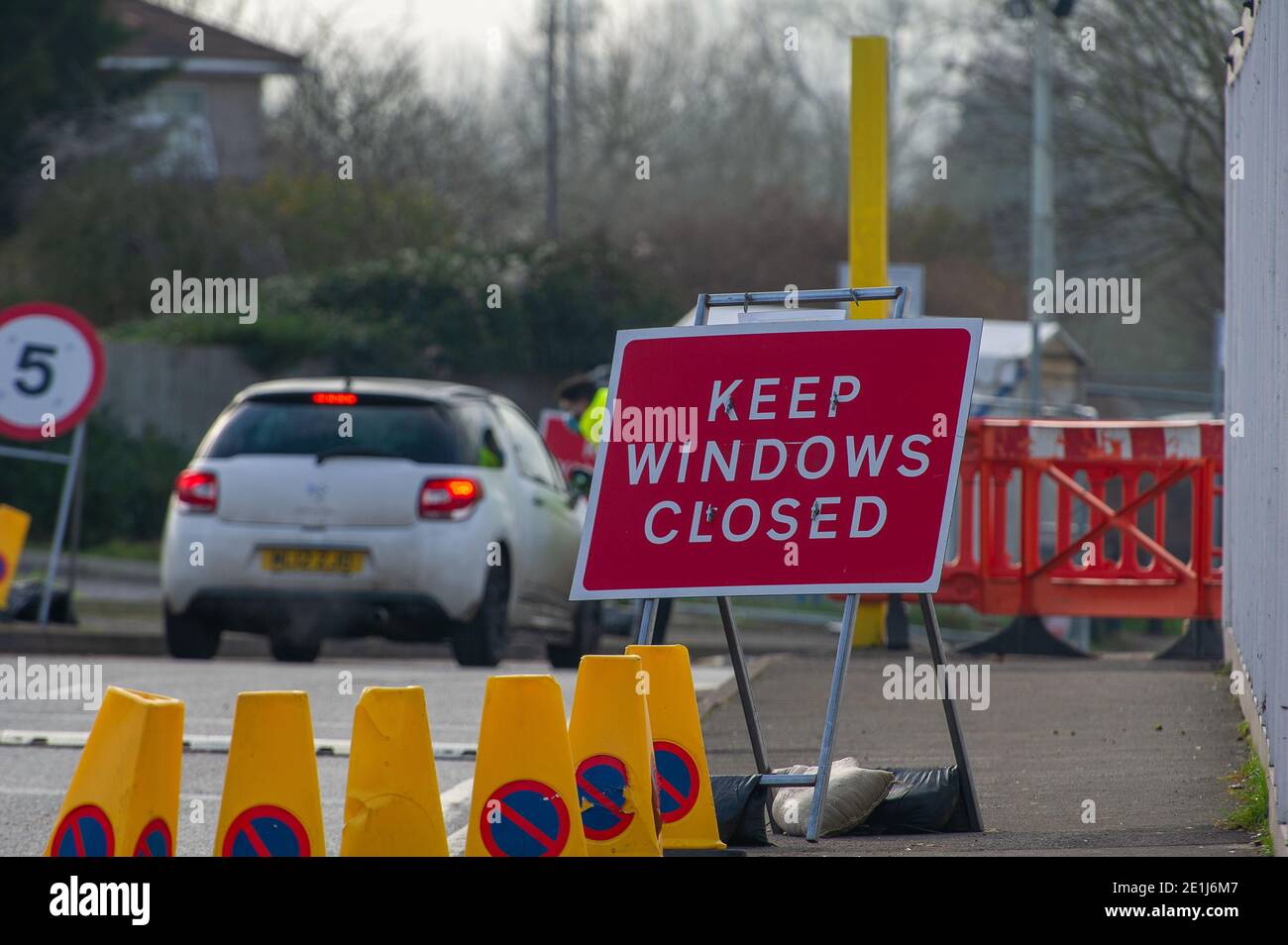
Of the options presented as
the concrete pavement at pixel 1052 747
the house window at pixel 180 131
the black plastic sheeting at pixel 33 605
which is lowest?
the black plastic sheeting at pixel 33 605

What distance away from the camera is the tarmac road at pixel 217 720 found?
273 inches

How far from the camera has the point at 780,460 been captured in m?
5.95

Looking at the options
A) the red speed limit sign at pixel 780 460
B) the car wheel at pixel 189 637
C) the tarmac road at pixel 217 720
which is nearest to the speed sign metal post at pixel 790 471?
the red speed limit sign at pixel 780 460

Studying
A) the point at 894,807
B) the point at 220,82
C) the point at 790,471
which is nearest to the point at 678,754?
the point at 894,807

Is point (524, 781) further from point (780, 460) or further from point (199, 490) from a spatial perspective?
point (199, 490)

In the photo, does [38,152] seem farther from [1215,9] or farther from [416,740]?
[416,740]

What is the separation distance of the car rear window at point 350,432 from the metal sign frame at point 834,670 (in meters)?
5.54

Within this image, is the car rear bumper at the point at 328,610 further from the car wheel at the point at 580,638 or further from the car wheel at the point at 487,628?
the car wheel at the point at 580,638

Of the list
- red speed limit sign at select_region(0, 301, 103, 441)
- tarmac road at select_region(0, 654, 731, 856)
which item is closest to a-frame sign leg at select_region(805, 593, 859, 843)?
tarmac road at select_region(0, 654, 731, 856)

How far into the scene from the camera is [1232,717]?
26.3 feet

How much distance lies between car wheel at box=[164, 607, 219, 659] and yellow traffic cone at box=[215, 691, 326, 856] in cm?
739

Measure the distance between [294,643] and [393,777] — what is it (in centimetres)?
756
